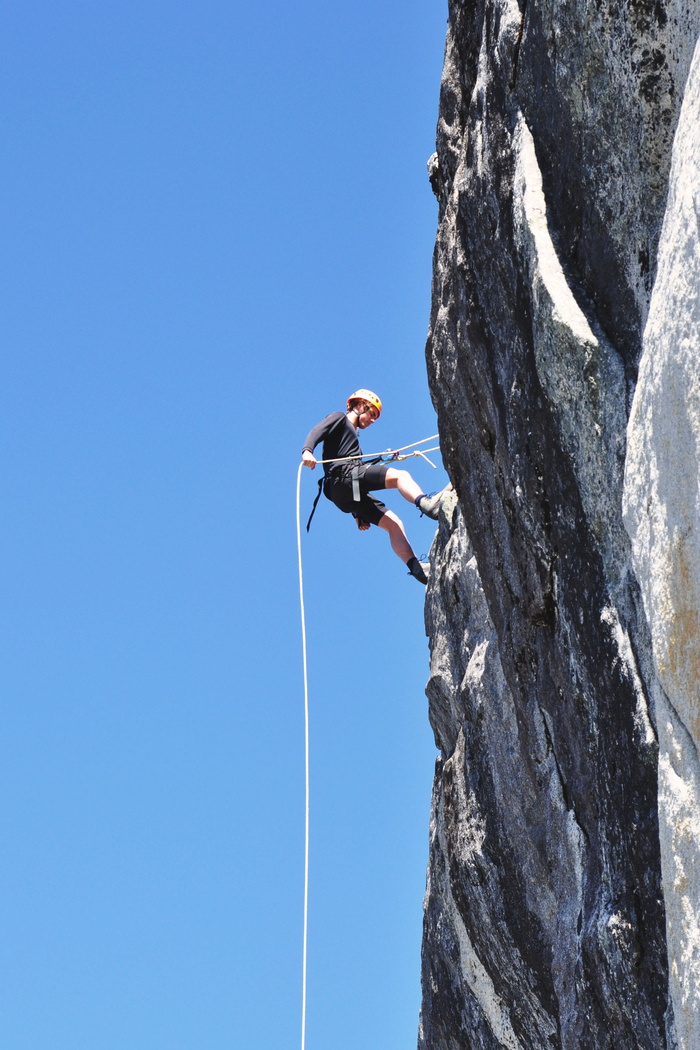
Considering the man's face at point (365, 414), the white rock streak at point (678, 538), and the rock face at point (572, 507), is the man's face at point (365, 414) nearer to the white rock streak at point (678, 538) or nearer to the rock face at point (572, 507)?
the rock face at point (572, 507)

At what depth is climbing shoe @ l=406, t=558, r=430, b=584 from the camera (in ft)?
38.7

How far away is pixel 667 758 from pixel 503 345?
3.00 m

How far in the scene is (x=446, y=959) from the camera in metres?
9.25

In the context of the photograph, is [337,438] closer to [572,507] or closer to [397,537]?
A: [397,537]

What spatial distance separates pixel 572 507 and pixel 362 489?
6177 millimetres

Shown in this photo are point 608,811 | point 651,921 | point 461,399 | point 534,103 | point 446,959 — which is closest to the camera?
point 651,921

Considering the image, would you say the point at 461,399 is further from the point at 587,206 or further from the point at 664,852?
the point at 664,852

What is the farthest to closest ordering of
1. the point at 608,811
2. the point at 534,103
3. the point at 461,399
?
the point at 461,399
the point at 534,103
the point at 608,811

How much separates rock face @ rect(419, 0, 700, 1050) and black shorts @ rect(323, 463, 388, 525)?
3494 mm

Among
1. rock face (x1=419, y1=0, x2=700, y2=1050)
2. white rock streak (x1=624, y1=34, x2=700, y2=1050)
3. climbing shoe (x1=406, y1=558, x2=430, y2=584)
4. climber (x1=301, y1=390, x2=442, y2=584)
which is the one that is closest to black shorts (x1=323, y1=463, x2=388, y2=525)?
climber (x1=301, y1=390, x2=442, y2=584)

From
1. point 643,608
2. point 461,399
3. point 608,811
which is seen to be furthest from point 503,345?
point 608,811

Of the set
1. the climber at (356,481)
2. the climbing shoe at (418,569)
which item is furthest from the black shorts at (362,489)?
the climbing shoe at (418,569)

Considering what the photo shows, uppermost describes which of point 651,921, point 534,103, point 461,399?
point 534,103

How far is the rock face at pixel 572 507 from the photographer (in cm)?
495
